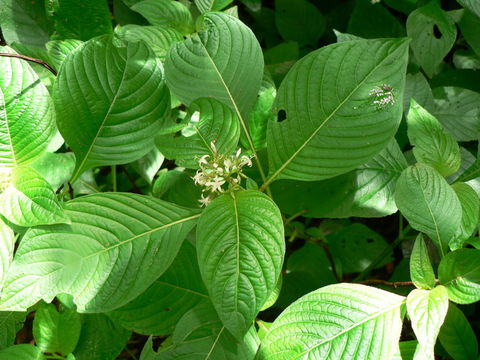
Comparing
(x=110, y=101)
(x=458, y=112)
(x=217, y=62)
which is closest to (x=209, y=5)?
(x=217, y=62)

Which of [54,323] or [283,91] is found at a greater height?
[283,91]

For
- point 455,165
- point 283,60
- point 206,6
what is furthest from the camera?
point 283,60

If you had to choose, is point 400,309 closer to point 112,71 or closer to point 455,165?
point 455,165

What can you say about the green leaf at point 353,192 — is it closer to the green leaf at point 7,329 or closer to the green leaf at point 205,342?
the green leaf at point 205,342

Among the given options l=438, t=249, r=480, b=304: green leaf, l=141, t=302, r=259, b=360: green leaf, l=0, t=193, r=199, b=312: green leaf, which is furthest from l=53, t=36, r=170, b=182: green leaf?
l=438, t=249, r=480, b=304: green leaf

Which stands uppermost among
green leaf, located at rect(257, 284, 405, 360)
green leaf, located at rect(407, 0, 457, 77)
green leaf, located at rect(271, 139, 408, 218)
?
green leaf, located at rect(407, 0, 457, 77)

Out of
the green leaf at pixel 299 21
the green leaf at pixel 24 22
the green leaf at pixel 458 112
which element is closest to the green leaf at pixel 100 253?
the green leaf at pixel 24 22

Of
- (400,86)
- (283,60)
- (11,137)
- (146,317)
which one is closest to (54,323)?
(146,317)

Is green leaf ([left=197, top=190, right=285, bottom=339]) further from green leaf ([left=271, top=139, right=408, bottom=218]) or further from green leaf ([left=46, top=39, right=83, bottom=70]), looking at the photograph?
green leaf ([left=46, top=39, right=83, bottom=70])
